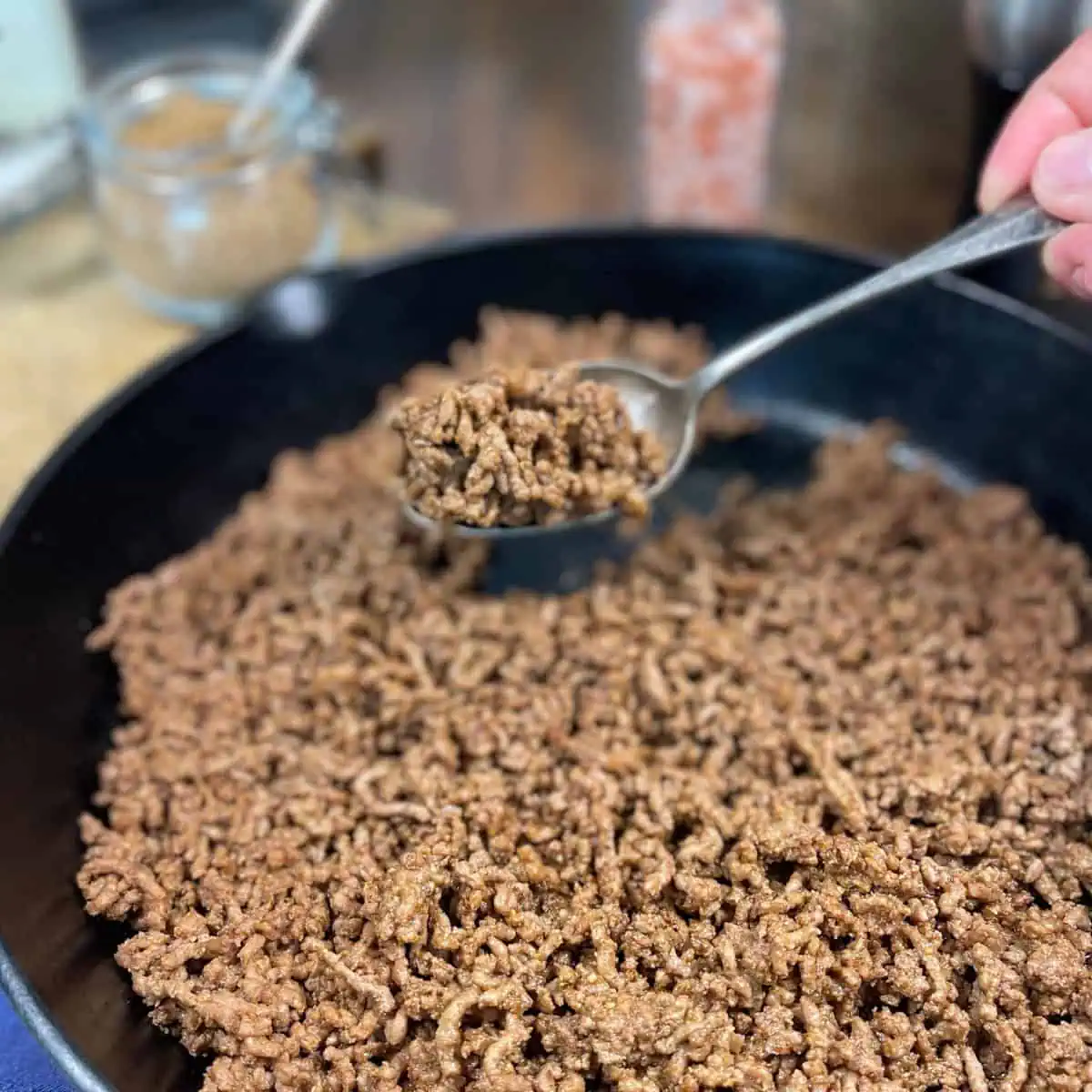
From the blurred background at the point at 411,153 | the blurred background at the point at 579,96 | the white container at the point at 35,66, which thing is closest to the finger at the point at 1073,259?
the blurred background at the point at 411,153

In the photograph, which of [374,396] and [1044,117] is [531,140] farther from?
[1044,117]

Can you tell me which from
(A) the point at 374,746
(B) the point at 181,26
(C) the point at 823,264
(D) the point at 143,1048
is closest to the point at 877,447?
(C) the point at 823,264

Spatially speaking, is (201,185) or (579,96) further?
(579,96)

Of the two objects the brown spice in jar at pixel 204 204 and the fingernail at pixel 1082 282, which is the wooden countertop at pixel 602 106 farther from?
the fingernail at pixel 1082 282

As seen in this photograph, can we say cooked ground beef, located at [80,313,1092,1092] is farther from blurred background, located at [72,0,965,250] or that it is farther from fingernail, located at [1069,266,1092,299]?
blurred background, located at [72,0,965,250]

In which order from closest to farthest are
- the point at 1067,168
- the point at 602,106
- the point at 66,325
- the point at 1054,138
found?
the point at 1067,168
the point at 1054,138
the point at 66,325
the point at 602,106

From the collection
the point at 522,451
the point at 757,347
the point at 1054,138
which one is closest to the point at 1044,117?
the point at 1054,138

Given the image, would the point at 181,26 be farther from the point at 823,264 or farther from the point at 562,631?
the point at 562,631
